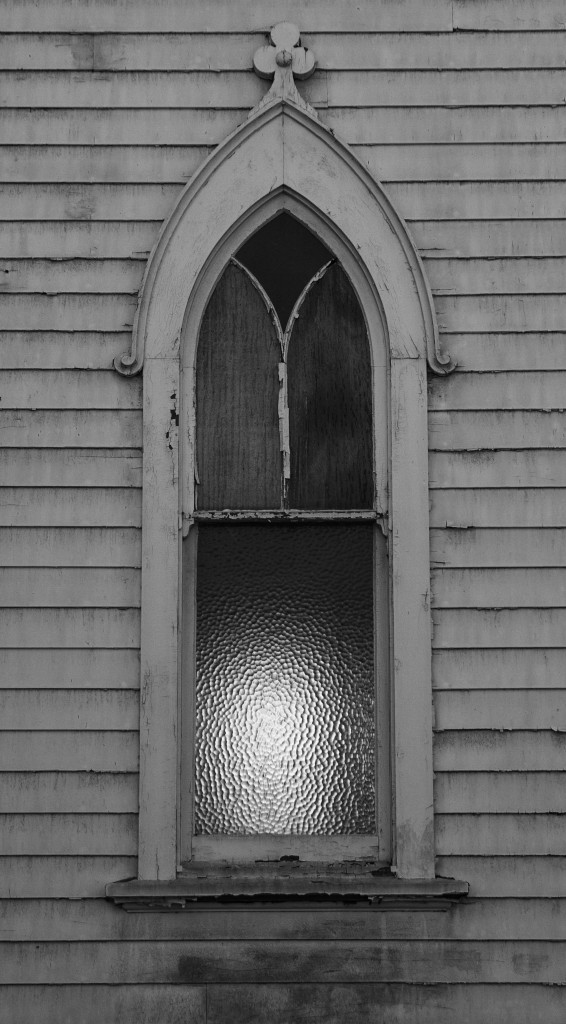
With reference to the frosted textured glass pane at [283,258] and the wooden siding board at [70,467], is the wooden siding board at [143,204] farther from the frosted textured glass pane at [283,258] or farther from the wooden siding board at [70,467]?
the wooden siding board at [70,467]

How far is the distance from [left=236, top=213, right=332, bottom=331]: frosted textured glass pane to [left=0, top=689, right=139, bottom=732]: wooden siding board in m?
1.79

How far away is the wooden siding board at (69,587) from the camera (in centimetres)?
466

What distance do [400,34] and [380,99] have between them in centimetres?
33

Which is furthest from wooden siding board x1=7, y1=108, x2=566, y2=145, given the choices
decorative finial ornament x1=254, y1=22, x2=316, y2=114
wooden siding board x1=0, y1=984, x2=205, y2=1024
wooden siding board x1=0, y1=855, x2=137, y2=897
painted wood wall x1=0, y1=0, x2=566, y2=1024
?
wooden siding board x1=0, y1=984, x2=205, y2=1024

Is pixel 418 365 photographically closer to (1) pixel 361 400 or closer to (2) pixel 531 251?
(1) pixel 361 400

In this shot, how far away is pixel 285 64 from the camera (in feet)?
16.3

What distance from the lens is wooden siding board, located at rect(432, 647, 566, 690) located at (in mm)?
4598

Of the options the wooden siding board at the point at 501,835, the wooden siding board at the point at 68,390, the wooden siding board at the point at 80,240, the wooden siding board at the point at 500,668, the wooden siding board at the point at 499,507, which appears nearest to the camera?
the wooden siding board at the point at 501,835

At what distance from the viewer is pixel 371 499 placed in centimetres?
480

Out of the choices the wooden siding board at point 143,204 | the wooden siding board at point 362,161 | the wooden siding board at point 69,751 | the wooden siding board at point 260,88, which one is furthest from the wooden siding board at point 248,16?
the wooden siding board at point 69,751

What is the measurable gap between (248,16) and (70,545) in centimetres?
251

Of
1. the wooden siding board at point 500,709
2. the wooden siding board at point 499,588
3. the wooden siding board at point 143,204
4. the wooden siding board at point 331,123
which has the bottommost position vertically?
the wooden siding board at point 500,709

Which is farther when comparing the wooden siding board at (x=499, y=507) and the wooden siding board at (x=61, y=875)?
the wooden siding board at (x=499, y=507)

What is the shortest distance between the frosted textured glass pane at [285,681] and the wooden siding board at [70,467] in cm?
43
